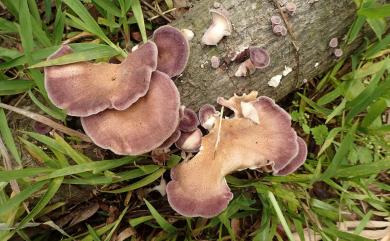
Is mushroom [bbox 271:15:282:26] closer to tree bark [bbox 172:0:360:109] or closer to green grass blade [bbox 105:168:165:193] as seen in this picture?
tree bark [bbox 172:0:360:109]

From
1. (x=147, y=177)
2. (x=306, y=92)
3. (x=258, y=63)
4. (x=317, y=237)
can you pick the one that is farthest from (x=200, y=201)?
(x=306, y=92)

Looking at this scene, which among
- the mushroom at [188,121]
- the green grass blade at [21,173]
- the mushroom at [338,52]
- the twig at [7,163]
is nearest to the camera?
the green grass blade at [21,173]

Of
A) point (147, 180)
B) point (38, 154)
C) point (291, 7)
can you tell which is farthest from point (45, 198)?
point (291, 7)

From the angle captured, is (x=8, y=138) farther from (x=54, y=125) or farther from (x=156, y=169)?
(x=156, y=169)

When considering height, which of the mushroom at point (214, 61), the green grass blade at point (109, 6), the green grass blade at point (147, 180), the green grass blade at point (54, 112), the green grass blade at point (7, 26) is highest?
the green grass blade at point (109, 6)

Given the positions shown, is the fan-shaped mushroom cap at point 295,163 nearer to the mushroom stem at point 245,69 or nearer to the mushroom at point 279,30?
the mushroom stem at point 245,69

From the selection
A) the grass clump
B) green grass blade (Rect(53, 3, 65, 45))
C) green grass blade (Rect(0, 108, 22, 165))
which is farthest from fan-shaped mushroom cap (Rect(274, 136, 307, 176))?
green grass blade (Rect(53, 3, 65, 45))

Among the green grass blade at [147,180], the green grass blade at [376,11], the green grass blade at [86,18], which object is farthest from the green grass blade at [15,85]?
the green grass blade at [376,11]
